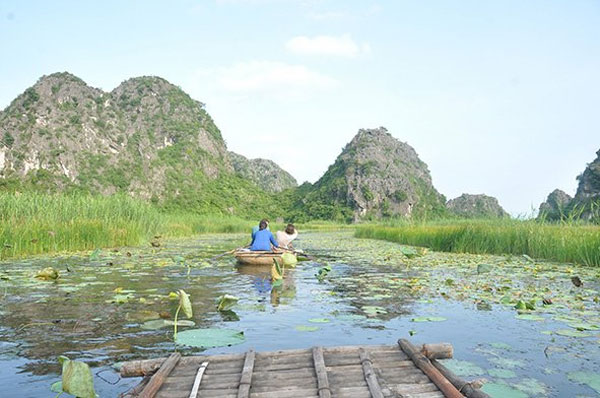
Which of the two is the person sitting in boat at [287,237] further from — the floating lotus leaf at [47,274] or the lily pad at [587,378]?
the lily pad at [587,378]

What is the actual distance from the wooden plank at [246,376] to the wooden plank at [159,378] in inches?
20.0

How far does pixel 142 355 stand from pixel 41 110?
2470 inches

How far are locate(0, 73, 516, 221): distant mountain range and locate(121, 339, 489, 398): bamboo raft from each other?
51.9 metres

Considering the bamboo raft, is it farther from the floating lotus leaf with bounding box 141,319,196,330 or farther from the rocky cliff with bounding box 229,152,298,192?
the rocky cliff with bounding box 229,152,298,192

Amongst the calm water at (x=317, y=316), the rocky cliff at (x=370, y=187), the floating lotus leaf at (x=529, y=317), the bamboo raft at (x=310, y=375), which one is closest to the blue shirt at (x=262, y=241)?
the calm water at (x=317, y=316)

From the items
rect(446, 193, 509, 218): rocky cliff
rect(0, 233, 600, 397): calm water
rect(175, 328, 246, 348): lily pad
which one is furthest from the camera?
rect(446, 193, 509, 218): rocky cliff

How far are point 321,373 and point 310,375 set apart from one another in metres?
0.12

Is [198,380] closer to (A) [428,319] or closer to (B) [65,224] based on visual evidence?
(A) [428,319]

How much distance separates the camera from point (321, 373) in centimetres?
291

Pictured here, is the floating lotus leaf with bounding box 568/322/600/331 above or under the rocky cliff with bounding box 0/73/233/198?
under

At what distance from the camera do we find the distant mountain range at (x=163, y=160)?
53.1m

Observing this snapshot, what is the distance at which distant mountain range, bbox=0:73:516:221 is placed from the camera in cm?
5309

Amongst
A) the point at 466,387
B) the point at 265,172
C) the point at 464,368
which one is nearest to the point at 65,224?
the point at 464,368

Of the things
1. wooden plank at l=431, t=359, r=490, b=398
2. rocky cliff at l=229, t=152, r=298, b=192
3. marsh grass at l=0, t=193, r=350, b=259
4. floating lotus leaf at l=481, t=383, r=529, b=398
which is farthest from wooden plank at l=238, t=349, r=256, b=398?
rocky cliff at l=229, t=152, r=298, b=192
